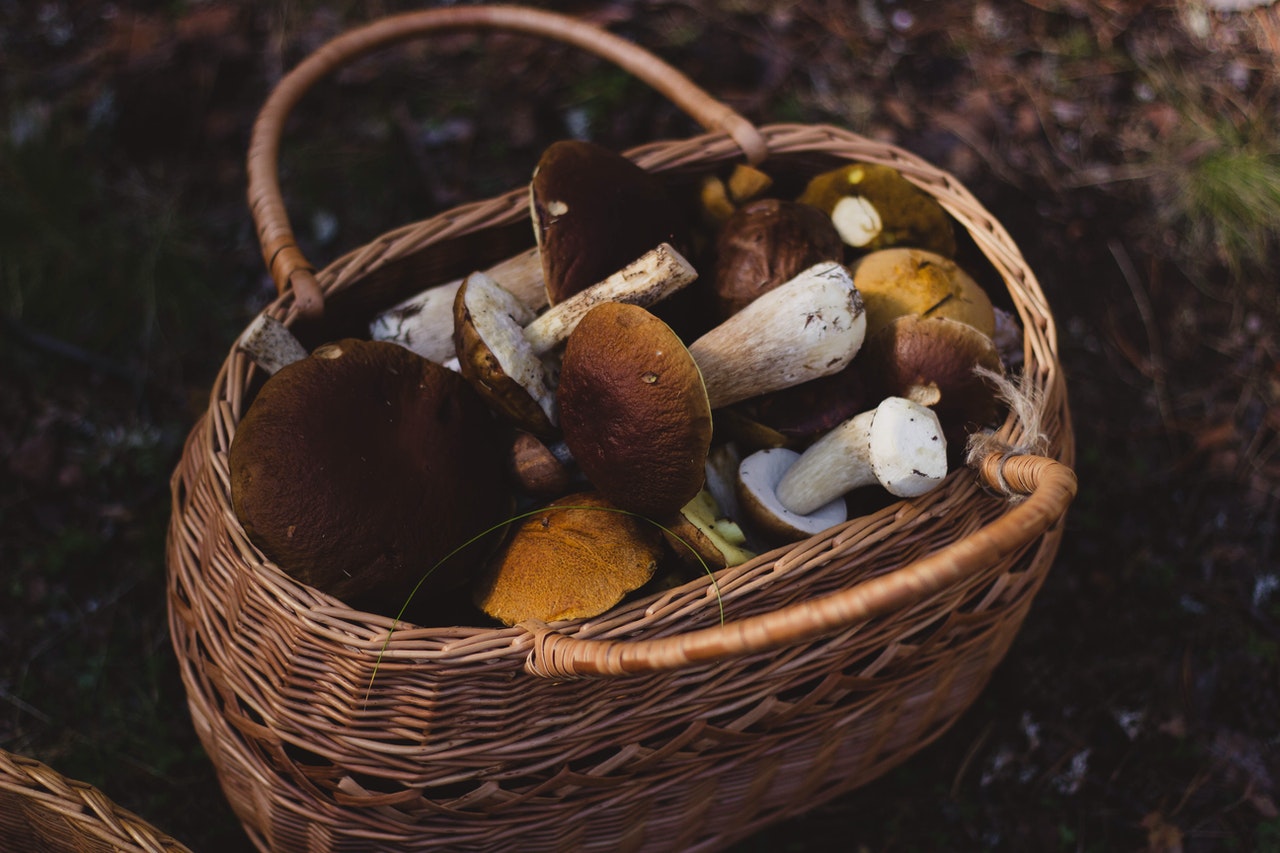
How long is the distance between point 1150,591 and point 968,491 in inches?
47.6

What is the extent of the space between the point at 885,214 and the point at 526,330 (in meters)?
0.87

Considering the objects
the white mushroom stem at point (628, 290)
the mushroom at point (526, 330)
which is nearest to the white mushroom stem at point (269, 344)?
the mushroom at point (526, 330)

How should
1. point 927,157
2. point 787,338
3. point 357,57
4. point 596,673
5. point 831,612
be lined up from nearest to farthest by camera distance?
1. point 831,612
2. point 596,673
3. point 787,338
4. point 357,57
5. point 927,157

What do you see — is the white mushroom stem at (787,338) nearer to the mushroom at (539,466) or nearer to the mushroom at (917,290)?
the mushroom at (917,290)

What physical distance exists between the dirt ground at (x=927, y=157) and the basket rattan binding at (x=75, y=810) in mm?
640

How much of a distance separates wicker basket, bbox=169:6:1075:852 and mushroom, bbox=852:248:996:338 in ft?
0.35

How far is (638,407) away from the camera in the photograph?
147cm

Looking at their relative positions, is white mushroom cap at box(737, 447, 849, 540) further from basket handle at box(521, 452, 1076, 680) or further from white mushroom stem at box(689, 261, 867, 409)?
basket handle at box(521, 452, 1076, 680)

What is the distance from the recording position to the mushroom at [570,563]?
1.54 meters

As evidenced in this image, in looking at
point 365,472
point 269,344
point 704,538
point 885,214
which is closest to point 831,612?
point 704,538

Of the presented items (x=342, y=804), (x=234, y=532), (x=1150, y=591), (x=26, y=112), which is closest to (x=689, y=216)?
(x=234, y=532)

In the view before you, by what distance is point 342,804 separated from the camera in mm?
1576

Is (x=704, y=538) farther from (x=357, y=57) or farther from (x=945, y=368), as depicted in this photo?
(x=357, y=57)

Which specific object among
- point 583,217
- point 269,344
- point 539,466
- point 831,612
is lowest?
point 539,466
